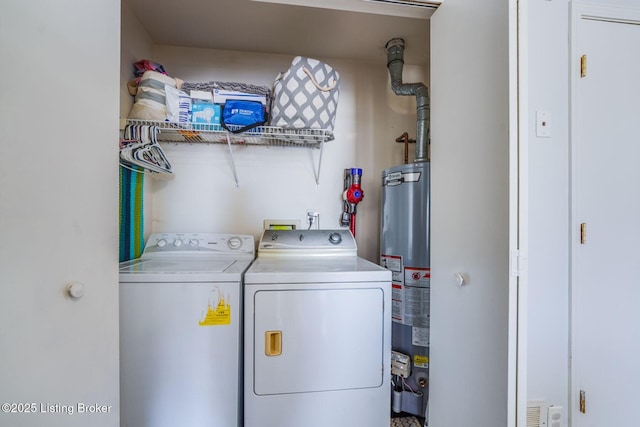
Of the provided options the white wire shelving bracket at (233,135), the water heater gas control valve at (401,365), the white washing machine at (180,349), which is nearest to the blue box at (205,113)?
the white wire shelving bracket at (233,135)

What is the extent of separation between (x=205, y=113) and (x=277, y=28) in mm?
779

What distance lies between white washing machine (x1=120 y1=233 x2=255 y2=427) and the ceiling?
1.61m

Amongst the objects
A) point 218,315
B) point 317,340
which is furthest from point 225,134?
point 317,340

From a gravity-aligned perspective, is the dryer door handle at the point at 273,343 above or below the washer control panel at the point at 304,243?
below

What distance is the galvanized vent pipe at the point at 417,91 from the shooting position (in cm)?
166

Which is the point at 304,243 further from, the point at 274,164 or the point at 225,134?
the point at 225,134

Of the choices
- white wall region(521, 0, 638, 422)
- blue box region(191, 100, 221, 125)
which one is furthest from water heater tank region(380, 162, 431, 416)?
blue box region(191, 100, 221, 125)

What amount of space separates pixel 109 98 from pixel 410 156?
1.99 m

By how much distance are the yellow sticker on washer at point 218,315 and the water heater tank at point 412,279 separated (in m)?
1.02

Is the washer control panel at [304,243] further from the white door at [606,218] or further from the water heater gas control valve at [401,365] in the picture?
the white door at [606,218]

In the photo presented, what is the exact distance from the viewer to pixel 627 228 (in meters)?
1.23

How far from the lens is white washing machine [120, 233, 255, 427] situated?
3.57 ft

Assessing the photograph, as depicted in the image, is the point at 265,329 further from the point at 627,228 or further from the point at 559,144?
the point at 627,228

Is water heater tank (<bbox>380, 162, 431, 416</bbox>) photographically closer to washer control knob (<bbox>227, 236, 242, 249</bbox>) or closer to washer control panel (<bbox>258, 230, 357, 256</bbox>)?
washer control panel (<bbox>258, 230, 357, 256</bbox>)
